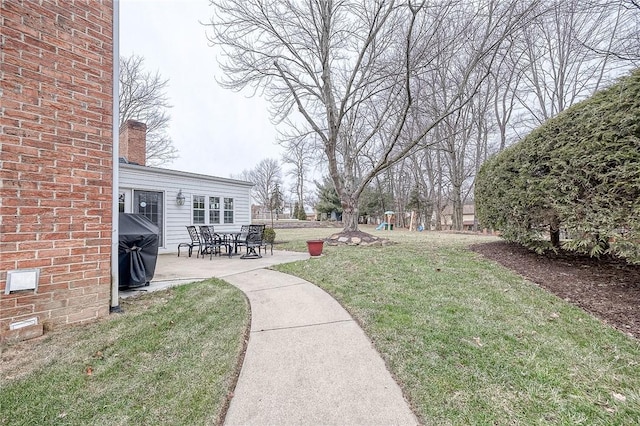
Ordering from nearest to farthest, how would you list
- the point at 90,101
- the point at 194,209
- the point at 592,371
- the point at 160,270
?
the point at 592,371 → the point at 90,101 → the point at 160,270 → the point at 194,209

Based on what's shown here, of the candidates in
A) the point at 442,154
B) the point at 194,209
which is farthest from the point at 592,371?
the point at 442,154

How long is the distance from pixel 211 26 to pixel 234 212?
6762 millimetres

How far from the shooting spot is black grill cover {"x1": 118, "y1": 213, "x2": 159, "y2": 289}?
4434mm

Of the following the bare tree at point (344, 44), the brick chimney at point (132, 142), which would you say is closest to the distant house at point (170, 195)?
→ the brick chimney at point (132, 142)

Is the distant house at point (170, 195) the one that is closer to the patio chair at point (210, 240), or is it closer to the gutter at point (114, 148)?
the patio chair at point (210, 240)

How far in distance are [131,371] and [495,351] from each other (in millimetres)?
3005

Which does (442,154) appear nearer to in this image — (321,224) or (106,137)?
(321,224)

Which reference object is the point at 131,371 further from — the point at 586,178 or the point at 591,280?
the point at 591,280

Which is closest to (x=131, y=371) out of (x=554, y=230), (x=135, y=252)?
(x=135, y=252)

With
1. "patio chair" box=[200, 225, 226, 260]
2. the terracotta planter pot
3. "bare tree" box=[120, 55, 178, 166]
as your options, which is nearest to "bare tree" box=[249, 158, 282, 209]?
"bare tree" box=[120, 55, 178, 166]

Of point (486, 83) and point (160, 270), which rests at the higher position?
point (486, 83)

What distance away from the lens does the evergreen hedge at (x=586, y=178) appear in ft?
10.9

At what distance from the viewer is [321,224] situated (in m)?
28.4

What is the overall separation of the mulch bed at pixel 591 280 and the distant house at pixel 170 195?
9.58 meters
